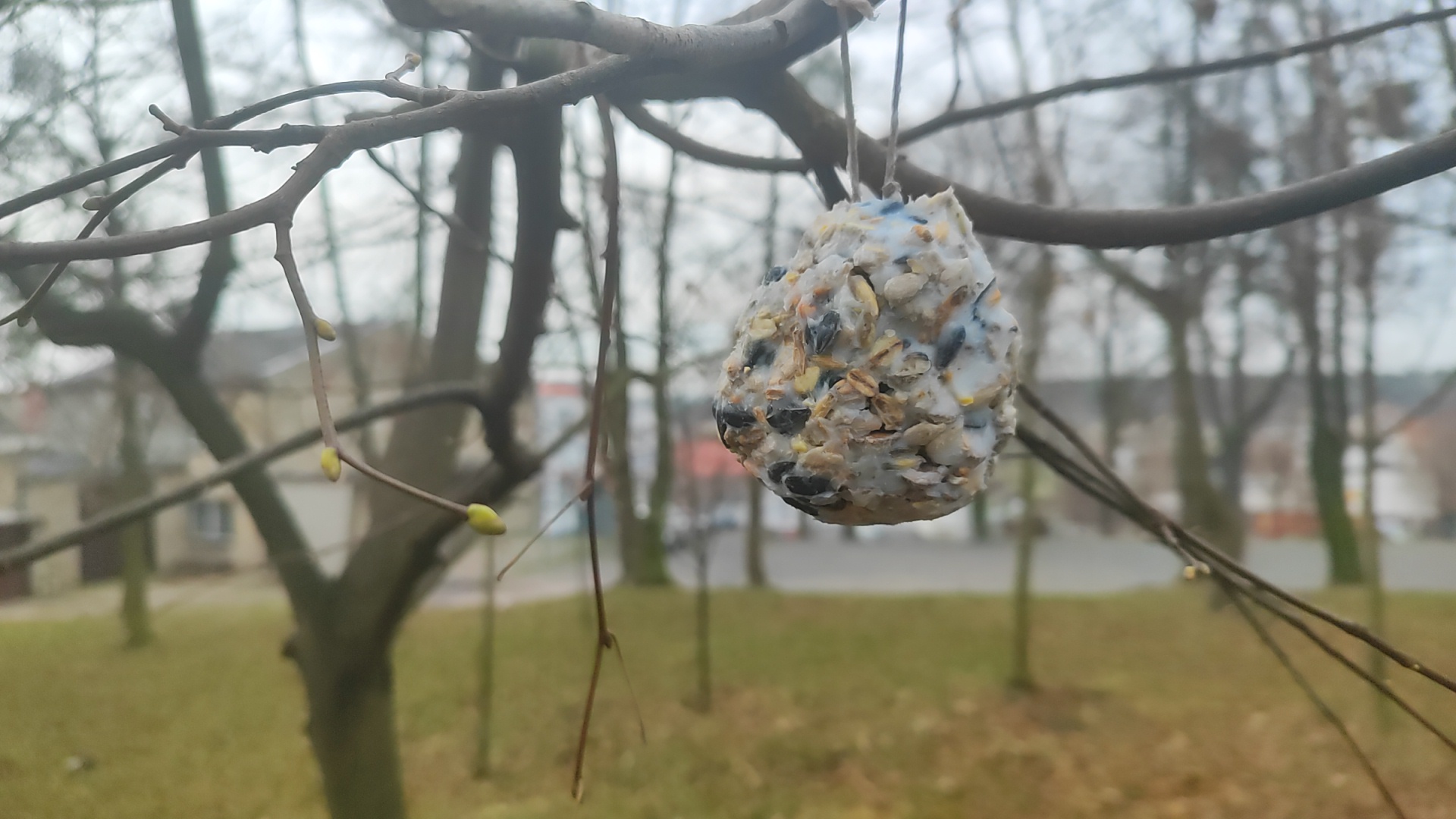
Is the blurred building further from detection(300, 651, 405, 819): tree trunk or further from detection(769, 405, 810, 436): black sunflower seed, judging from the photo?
detection(769, 405, 810, 436): black sunflower seed

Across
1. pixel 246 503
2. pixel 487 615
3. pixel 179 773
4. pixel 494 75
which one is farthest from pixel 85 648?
pixel 494 75

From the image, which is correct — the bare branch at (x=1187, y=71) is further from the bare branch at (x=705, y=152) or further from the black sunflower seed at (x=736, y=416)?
the black sunflower seed at (x=736, y=416)

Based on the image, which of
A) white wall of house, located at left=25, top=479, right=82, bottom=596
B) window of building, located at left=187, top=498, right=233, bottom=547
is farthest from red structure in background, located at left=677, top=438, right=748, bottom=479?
white wall of house, located at left=25, top=479, right=82, bottom=596

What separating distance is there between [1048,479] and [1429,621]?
0.93 metres

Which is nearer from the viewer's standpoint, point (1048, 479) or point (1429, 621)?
point (1429, 621)

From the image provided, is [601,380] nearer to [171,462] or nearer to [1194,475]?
[171,462]

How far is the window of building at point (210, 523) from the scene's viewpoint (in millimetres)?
1382

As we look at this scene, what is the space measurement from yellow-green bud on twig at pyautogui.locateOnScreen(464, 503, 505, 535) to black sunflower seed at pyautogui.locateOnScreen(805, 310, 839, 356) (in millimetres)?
Result: 142

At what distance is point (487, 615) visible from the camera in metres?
1.60

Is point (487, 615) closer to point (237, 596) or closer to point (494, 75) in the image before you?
point (237, 596)

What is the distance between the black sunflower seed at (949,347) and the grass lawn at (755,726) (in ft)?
3.55

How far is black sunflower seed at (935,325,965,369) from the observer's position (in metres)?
0.34

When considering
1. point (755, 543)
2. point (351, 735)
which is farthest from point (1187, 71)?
point (755, 543)

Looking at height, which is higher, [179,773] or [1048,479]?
[1048,479]
